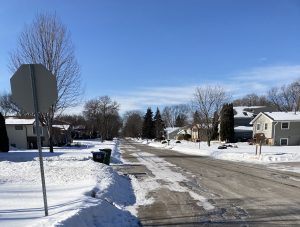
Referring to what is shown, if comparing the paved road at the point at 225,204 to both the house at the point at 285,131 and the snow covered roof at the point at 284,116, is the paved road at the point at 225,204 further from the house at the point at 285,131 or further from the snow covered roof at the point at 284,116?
the snow covered roof at the point at 284,116

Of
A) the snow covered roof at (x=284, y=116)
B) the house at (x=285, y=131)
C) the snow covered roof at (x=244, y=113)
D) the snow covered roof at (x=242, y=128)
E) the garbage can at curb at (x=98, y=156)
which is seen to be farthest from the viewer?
the snow covered roof at (x=244, y=113)

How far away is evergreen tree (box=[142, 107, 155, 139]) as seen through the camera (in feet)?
473

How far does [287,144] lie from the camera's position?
2320 inches

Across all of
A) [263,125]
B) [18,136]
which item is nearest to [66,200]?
[18,136]

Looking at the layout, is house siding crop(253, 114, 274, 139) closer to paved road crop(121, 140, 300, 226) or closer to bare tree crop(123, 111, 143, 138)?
paved road crop(121, 140, 300, 226)

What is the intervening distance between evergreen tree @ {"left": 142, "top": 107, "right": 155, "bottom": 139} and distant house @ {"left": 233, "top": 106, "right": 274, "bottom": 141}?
190 feet

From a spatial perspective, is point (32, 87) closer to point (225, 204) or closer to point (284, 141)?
point (225, 204)

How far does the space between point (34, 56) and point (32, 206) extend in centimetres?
2659

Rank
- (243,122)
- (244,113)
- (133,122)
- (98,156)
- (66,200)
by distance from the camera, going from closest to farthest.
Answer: (66,200)
(98,156)
(243,122)
(244,113)
(133,122)

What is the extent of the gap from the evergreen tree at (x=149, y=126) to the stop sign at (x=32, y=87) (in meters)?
136

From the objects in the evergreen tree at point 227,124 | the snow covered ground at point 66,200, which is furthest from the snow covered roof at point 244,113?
the snow covered ground at point 66,200

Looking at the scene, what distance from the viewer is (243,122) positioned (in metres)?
83.9

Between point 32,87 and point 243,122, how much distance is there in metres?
79.8

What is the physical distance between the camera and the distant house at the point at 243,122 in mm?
77562
